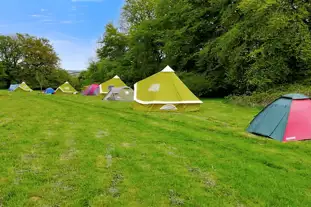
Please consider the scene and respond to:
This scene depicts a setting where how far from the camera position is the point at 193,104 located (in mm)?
12039

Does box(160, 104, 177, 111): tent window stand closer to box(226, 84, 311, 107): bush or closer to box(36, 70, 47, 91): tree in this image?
box(226, 84, 311, 107): bush

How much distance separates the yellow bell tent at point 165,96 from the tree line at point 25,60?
40.5 m

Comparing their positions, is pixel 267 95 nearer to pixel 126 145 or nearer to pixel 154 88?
pixel 154 88

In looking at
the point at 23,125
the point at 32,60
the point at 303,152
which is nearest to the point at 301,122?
the point at 303,152

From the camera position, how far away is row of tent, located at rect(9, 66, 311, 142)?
6.77 meters

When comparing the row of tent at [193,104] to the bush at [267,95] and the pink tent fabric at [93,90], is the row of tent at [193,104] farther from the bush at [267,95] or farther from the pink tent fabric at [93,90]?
the pink tent fabric at [93,90]

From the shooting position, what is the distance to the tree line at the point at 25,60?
1938 inches

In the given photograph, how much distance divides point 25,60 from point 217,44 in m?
42.3

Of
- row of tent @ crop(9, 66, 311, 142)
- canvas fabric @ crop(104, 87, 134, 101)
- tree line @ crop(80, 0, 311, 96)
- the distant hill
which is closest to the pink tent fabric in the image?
tree line @ crop(80, 0, 311, 96)

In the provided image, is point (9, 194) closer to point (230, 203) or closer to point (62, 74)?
point (230, 203)

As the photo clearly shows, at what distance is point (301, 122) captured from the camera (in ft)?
22.4

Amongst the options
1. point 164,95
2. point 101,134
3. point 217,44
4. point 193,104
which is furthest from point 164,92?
point 217,44

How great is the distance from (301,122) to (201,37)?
16913mm

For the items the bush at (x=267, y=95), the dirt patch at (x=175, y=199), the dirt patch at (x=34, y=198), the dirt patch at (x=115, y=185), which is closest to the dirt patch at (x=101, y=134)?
the dirt patch at (x=115, y=185)
